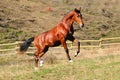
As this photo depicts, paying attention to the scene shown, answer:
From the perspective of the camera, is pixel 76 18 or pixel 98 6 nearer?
pixel 76 18

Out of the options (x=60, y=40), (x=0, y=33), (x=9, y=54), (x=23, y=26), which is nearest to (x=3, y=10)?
(x=23, y=26)

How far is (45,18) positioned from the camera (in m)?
50.3

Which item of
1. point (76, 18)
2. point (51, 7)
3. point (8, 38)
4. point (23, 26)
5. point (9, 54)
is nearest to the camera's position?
point (76, 18)

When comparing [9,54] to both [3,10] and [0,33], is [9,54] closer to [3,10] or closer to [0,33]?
[0,33]

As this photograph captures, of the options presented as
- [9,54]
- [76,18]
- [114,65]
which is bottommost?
[9,54]

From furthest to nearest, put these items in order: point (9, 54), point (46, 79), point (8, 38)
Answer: point (8, 38) < point (9, 54) < point (46, 79)

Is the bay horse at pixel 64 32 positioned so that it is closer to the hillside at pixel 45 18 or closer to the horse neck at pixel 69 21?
the horse neck at pixel 69 21

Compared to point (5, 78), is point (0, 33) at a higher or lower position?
lower

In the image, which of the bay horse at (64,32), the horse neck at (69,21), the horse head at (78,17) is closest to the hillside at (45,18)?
the bay horse at (64,32)

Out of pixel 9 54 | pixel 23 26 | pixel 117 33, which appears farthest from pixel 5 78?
pixel 117 33

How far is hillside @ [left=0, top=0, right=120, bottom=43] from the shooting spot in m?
42.5

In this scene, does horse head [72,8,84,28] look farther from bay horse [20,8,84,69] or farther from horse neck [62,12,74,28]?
horse neck [62,12,74,28]

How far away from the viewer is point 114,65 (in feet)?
40.0

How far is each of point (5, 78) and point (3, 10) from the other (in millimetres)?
38861
